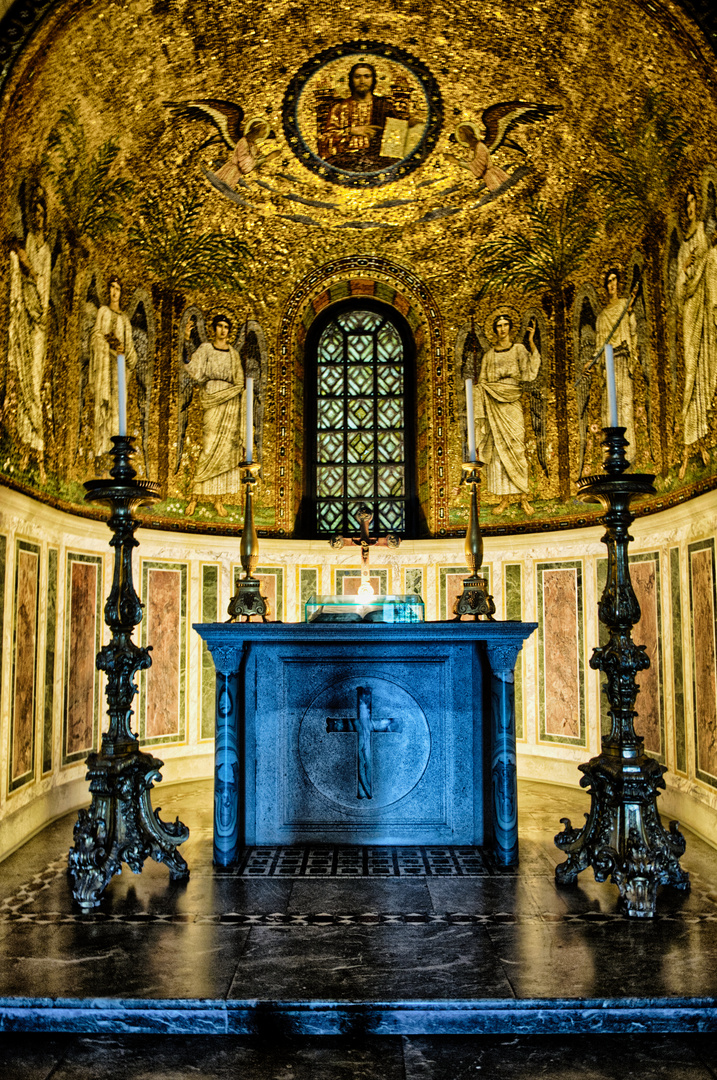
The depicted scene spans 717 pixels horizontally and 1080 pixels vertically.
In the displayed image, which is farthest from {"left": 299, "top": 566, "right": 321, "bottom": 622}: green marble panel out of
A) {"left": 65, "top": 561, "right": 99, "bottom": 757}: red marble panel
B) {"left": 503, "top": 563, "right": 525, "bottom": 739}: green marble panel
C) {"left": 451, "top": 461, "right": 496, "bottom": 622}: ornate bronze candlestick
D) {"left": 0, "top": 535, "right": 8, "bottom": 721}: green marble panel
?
{"left": 0, "top": 535, "right": 8, "bottom": 721}: green marble panel

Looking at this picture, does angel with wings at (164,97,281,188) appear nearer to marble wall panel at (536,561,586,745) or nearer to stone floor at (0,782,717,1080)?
marble wall panel at (536,561,586,745)

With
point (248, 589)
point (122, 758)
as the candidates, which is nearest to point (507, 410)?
point (248, 589)

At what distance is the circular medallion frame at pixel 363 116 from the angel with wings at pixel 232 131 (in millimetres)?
281

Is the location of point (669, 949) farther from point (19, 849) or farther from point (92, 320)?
point (92, 320)

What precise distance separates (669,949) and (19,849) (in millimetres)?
4148

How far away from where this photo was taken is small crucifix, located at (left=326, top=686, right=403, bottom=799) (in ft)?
15.8

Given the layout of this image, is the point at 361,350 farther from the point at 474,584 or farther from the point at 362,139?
the point at 474,584

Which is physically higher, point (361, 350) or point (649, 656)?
point (361, 350)

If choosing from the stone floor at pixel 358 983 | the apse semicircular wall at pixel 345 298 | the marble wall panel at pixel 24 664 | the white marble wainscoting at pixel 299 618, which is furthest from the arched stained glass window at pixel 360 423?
the stone floor at pixel 358 983

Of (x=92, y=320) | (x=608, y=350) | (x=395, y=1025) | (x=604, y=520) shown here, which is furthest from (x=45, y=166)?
(x=395, y=1025)

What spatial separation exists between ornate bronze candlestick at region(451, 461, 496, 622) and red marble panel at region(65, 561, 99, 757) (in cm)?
334

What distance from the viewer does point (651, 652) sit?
21.0ft

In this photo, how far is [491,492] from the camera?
320 inches

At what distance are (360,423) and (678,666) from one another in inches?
174
